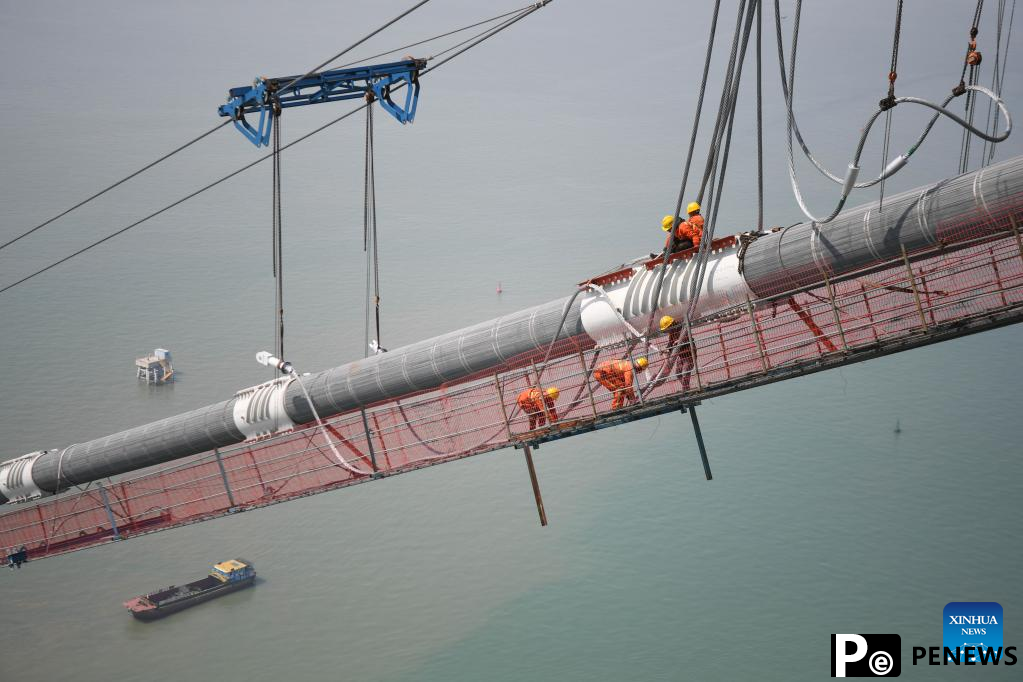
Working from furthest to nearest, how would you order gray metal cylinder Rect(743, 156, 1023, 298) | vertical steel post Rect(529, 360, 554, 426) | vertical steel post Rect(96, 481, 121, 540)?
vertical steel post Rect(96, 481, 121, 540)
vertical steel post Rect(529, 360, 554, 426)
gray metal cylinder Rect(743, 156, 1023, 298)

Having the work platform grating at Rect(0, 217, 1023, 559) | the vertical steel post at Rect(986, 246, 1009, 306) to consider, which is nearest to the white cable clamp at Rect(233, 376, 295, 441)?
the work platform grating at Rect(0, 217, 1023, 559)

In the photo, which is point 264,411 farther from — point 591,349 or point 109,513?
point 591,349

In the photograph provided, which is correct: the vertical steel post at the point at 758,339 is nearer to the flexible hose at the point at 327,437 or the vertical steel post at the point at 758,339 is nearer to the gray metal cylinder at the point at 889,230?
the gray metal cylinder at the point at 889,230

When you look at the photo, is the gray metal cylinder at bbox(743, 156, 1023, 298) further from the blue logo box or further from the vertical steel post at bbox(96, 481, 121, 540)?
the blue logo box

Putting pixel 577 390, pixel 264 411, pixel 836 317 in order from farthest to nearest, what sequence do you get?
pixel 264 411 → pixel 577 390 → pixel 836 317

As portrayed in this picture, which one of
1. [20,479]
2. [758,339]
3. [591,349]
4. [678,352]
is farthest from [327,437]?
[20,479]

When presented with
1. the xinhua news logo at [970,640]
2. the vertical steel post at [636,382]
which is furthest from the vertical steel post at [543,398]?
the xinhua news logo at [970,640]
